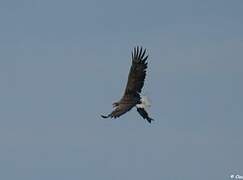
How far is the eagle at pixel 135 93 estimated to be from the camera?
58.1m

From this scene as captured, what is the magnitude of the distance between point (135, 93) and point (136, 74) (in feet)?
4.40

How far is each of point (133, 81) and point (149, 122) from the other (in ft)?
12.2

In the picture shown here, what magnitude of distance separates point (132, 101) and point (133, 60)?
3006 mm

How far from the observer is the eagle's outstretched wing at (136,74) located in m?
59.9

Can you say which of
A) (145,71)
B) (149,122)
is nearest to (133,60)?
(145,71)

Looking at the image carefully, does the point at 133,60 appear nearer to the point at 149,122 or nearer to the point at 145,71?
the point at 145,71

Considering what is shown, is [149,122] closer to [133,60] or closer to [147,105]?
[147,105]

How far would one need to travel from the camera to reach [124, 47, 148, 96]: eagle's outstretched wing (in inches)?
2357

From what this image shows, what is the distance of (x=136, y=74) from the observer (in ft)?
198

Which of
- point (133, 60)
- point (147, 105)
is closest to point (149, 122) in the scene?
point (147, 105)

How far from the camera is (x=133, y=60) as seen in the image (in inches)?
2397

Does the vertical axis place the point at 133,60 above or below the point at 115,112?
above

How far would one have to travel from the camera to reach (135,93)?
59625mm

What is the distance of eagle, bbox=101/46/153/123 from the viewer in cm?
5812
